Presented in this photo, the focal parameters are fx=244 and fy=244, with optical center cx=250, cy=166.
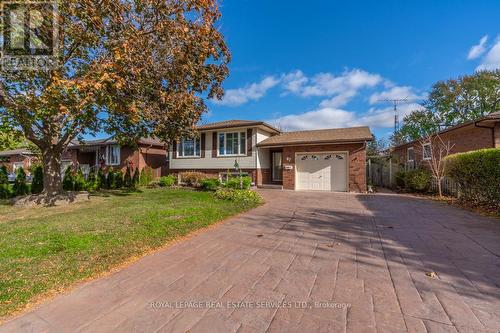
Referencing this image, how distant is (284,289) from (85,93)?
663 centimetres

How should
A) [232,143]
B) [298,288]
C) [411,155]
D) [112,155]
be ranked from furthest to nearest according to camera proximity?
1. [112,155]
2. [411,155]
3. [232,143]
4. [298,288]

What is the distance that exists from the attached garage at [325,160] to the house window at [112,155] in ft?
40.7

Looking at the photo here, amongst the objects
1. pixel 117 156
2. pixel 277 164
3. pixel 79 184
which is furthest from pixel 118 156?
pixel 277 164

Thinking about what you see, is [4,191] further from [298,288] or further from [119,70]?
[298,288]

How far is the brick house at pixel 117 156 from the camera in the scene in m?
19.5

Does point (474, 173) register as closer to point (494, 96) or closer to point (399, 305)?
point (399, 305)

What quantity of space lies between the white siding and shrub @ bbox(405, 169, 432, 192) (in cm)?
881

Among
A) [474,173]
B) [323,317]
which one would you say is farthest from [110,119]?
[474,173]

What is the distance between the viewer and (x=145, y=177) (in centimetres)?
1838

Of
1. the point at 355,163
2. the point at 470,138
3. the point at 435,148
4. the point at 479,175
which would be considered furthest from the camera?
the point at 435,148

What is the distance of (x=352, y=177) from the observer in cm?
1370

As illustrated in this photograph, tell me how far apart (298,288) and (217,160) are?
1483cm

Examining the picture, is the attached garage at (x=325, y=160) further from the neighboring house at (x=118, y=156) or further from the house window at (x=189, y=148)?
the neighboring house at (x=118, y=156)

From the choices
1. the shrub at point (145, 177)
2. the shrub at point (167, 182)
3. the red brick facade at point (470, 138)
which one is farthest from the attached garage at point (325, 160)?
the shrub at point (145, 177)
